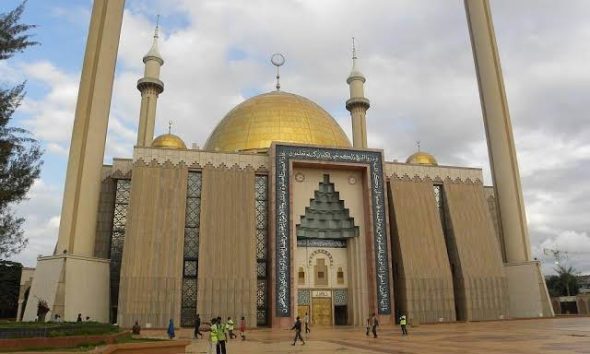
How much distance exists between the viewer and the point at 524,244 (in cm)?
2608

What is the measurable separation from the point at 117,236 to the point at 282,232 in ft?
26.3

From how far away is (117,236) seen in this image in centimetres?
2334

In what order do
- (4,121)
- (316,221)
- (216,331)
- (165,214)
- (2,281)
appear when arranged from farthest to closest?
(2,281) < (316,221) < (165,214) < (4,121) < (216,331)

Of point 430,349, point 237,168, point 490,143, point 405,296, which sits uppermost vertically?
point 490,143

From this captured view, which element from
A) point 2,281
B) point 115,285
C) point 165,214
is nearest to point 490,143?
point 165,214

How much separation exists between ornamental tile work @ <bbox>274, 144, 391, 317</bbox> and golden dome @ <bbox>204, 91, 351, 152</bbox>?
4441 millimetres

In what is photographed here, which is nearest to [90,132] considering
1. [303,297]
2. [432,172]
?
[303,297]

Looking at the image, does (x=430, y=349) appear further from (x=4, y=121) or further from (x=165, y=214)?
(x=165, y=214)

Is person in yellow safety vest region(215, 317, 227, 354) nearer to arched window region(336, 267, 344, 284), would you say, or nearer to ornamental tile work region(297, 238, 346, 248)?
ornamental tile work region(297, 238, 346, 248)

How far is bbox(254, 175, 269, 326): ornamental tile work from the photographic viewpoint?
75.4ft

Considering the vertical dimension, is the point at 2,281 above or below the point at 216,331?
above

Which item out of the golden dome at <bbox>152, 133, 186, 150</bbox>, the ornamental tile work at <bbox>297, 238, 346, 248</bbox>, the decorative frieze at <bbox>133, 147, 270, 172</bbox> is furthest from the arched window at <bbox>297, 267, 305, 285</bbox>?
the golden dome at <bbox>152, 133, 186, 150</bbox>

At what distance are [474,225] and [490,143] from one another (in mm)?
5069

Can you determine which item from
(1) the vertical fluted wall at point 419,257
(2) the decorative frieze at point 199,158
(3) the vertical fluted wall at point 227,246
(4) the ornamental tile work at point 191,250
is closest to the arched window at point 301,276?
A: (3) the vertical fluted wall at point 227,246
